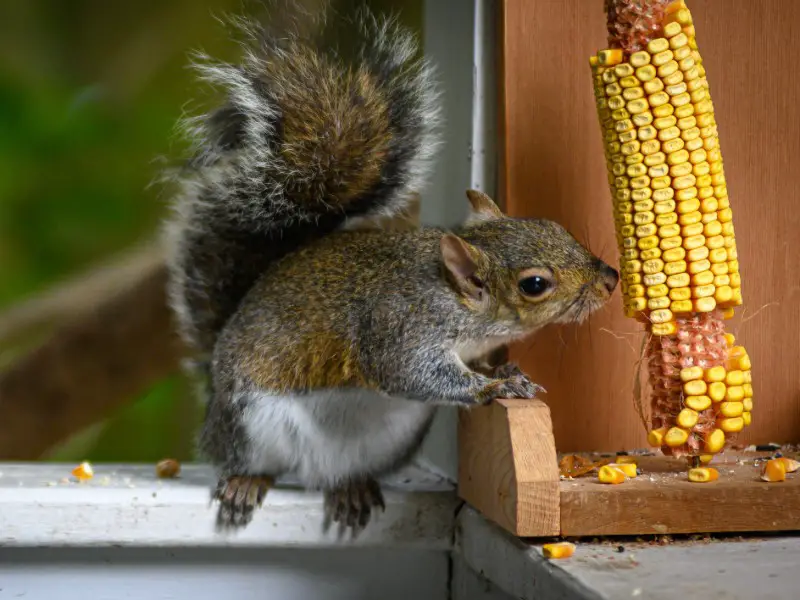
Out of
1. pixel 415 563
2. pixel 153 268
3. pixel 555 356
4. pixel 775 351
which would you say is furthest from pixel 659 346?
pixel 153 268

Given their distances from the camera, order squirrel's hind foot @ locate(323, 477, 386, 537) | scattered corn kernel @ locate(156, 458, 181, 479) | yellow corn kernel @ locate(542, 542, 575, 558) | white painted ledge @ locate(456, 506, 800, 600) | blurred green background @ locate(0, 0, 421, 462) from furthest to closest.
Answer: blurred green background @ locate(0, 0, 421, 462), scattered corn kernel @ locate(156, 458, 181, 479), squirrel's hind foot @ locate(323, 477, 386, 537), yellow corn kernel @ locate(542, 542, 575, 558), white painted ledge @ locate(456, 506, 800, 600)

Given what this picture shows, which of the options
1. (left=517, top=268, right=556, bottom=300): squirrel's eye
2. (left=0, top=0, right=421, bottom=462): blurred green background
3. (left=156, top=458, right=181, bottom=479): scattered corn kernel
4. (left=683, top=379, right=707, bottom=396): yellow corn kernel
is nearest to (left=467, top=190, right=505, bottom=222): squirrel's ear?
(left=517, top=268, right=556, bottom=300): squirrel's eye

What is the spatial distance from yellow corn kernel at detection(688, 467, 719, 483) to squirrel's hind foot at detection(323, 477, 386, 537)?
0.43 m

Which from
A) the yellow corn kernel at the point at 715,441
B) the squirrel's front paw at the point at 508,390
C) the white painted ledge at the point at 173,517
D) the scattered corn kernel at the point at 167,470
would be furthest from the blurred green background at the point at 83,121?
the yellow corn kernel at the point at 715,441

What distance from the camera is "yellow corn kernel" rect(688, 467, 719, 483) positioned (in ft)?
3.71

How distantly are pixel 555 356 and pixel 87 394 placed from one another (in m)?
0.87

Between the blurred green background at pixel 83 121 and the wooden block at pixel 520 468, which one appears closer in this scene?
the wooden block at pixel 520 468

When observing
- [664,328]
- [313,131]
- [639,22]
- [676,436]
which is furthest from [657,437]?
[313,131]

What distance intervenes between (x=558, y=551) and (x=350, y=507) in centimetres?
40

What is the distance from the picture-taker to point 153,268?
67.3 inches

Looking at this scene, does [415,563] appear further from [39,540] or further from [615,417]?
[39,540]

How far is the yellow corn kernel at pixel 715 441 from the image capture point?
45.4 inches

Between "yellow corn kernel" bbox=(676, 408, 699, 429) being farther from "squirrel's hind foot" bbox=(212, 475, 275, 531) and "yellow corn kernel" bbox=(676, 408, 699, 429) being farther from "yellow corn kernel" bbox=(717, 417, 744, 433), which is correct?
"squirrel's hind foot" bbox=(212, 475, 275, 531)

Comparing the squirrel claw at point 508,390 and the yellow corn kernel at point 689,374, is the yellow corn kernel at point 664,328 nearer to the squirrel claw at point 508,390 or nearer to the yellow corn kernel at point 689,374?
the yellow corn kernel at point 689,374
